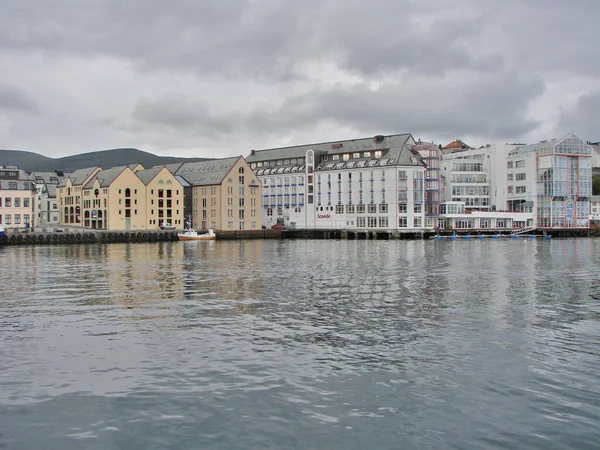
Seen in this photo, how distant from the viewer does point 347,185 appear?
144m

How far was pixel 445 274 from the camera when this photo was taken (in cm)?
4622

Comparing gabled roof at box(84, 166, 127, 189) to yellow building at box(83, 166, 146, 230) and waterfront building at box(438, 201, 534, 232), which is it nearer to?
yellow building at box(83, 166, 146, 230)

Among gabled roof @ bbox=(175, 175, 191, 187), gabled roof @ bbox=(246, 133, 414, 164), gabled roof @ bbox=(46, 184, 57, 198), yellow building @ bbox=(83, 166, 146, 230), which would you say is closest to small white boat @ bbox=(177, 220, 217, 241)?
yellow building @ bbox=(83, 166, 146, 230)

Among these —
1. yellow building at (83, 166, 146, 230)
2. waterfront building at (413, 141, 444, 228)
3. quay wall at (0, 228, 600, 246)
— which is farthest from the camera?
waterfront building at (413, 141, 444, 228)

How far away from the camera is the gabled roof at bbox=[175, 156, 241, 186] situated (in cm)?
14475

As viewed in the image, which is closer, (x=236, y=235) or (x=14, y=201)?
(x=14, y=201)

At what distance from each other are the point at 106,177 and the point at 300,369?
127 metres

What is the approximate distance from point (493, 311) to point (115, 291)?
69.9 feet

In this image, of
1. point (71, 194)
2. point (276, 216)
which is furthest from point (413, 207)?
point (71, 194)

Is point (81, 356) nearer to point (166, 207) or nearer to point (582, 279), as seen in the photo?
point (582, 279)

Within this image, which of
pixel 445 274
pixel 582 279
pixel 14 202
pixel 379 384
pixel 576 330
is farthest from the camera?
pixel 14 202

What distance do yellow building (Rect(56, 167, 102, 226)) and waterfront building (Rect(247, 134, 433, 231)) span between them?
44131 mm

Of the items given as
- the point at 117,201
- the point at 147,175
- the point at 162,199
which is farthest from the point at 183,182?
the point at 117,201

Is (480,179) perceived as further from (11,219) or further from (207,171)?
(11,219)
